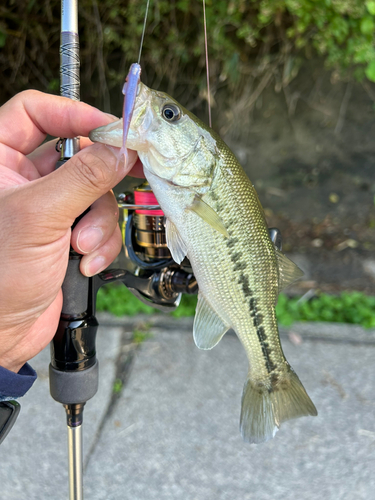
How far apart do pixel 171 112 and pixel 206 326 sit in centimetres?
68

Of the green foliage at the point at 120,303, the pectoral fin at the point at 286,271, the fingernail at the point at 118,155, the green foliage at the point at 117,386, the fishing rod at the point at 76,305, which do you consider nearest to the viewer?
the fingernail at the point at 118,155

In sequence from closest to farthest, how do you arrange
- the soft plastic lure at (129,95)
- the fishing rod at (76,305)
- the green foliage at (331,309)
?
the soft plastic lure at (129,95), the fishing rod at (76,305), the green foliage at (331,309)

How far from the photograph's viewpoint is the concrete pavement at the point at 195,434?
2.13 meters

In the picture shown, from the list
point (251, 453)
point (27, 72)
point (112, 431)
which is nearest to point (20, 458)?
point (112, 431)

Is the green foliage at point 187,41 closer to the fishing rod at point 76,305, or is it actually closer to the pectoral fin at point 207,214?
the fishing rod at point 76,305

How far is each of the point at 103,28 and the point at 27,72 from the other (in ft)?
2.79

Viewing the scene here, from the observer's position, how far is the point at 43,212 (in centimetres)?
115

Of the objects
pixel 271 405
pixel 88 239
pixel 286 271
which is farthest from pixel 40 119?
pixel 271 405

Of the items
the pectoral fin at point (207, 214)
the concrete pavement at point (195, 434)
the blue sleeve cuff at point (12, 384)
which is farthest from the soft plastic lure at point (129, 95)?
the concrete pavement at point (195, 434)

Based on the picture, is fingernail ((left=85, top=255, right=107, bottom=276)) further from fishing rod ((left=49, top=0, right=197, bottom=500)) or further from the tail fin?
the tail fin

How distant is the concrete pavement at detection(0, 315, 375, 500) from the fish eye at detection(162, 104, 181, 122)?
6.02ft

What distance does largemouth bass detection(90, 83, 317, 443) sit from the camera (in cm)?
124

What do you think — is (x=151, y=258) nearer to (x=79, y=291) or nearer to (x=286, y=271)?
(x=79, y=291)

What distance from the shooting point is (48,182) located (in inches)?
45.0
